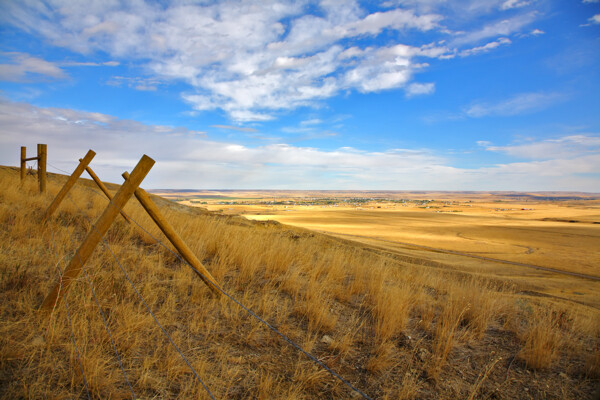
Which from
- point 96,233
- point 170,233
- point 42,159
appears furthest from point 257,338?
Result: point 42,159

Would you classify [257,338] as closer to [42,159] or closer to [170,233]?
[170,233]

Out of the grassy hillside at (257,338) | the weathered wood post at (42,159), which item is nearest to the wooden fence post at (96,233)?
the grassy hillside at (257,338)

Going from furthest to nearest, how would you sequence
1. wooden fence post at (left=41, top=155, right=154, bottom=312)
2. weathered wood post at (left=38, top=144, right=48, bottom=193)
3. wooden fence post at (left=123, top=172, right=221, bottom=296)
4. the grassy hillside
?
weathered wood post at (left=38, top=144, right=48, bottom=193), wooden fence post at (left=123, top=172, right=221, bottom=296), wooden fence post at (left=41, top=155, right=154, bottom=312), the grassy hillside

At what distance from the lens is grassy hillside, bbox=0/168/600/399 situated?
273 centimetres

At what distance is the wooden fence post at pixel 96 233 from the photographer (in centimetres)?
325

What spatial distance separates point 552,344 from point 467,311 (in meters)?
1.07

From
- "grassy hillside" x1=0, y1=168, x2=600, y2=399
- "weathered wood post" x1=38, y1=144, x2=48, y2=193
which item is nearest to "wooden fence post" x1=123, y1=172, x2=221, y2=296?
"grassy hillside" x1=0, y1=168, x2=600, y2=399

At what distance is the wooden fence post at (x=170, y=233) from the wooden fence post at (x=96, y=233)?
210 millimetres

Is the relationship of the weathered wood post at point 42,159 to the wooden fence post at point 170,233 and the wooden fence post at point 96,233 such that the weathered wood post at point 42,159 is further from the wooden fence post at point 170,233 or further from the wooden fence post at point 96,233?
the wooden fence post at point 96,233

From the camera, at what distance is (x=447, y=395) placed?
3.02m

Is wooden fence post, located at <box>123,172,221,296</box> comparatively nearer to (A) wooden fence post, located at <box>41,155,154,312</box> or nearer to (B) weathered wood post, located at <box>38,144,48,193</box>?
(A) wooden fence post, located at <box>41,155,154,312</box>

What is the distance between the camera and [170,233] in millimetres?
3861

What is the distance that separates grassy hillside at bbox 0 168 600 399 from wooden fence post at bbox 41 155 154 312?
17cm

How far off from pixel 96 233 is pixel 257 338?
2175mm
